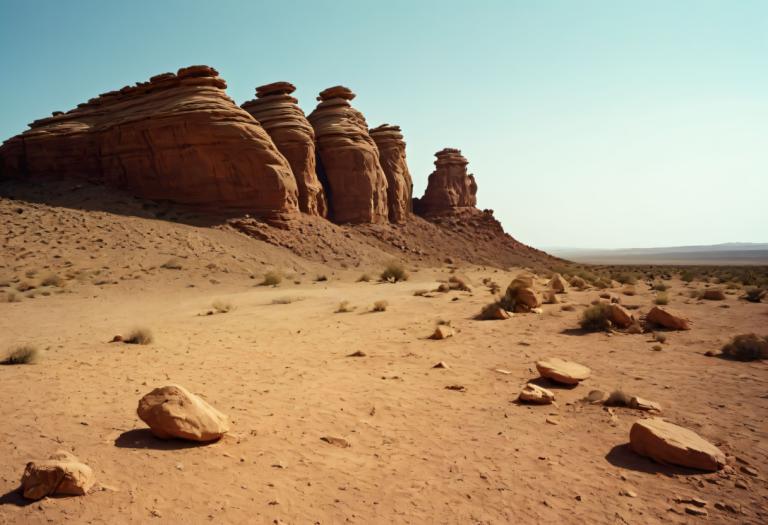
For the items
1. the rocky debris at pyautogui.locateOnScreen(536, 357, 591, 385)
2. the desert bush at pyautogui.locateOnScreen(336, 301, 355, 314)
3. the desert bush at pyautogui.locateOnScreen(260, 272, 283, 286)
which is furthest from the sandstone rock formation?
the rocky debris at pyautogui.locateOnScreen(536, 357, 591, 385)

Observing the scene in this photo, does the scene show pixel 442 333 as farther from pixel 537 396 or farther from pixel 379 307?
pixel 537 396

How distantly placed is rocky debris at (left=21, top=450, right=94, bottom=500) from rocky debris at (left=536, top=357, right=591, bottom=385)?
23.6ft

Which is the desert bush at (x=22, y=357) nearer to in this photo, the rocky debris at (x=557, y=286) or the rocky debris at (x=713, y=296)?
the rocky debris at (x=557, y=286)

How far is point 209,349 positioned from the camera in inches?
438

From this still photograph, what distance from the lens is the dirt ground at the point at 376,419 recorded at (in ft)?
14.9

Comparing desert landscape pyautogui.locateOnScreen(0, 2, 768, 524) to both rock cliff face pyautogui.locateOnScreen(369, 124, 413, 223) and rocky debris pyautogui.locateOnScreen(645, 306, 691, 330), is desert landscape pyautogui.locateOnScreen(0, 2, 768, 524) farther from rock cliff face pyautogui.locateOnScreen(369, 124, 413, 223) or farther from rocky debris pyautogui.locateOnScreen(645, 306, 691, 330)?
rock cliff face pyautogui.locateOnScreen(369, 124, 413, 223)

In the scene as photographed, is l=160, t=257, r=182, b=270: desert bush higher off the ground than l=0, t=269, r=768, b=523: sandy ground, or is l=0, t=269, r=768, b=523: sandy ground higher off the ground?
l=160, t=257, r=182, b=270: desert bush

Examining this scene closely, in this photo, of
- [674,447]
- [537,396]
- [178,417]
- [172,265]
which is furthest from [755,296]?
[172,265]

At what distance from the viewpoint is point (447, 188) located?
206 feet

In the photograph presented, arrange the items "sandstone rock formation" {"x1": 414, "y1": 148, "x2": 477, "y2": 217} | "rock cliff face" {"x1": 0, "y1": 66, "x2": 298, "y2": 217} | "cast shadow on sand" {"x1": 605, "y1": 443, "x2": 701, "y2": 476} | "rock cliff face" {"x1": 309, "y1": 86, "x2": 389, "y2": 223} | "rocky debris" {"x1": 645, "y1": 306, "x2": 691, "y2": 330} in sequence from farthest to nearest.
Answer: "sandstone rock formation" {"x1": 414, "y1": 148, "x2": 477, "y2": 217} < "rock cliff face" {"x1": 309, "y1": 86, "x2": 389, "y2": 223} < "rock cliff face" {"x1": 0, "y1": 66, "x2": 298, "y2": 217} < "rocky debris" {"x1": 645, "y1": 306, "x2": 691, "y2": 330} < "cast shadow on sand" {"x1": 605, "y1": 443, "x2": 701, "y2": 476}

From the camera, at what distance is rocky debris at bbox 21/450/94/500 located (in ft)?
13.8

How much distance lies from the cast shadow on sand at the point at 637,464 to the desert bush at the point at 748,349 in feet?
20.0

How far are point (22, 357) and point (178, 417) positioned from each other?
18.9 feet

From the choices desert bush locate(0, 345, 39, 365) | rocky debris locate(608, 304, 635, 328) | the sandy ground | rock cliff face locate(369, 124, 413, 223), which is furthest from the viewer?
rock cliff face locate(369, 124, 413, 223)
